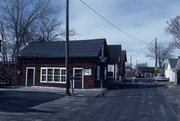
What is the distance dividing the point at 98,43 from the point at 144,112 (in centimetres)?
2109

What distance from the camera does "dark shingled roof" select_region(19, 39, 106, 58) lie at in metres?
34.3

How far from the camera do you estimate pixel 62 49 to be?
36531 millimetres

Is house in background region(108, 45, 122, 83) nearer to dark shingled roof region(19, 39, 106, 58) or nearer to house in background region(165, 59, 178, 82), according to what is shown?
house in background region(165, 59, 178, 82)

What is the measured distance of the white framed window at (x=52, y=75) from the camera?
34219 millimetres

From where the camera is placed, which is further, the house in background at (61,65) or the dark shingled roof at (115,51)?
the dark shingled roof at (115,51)

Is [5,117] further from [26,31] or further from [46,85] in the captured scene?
[26,31]

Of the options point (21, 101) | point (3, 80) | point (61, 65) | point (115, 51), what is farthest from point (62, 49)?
point (115, 51)

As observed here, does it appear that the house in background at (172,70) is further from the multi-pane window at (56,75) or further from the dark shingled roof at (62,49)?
the multi-pane window at (56,75)

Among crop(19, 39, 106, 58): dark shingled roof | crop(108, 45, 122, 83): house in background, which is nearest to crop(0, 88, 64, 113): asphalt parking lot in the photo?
crop(19, 39, 106, 58): dark shingled roof

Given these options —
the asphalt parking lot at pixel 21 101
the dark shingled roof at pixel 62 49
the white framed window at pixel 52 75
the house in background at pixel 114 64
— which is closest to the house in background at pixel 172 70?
the house in background at pixel 114 64

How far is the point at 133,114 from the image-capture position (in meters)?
14.7

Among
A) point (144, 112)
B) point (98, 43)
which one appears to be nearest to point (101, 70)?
point (98, 43)

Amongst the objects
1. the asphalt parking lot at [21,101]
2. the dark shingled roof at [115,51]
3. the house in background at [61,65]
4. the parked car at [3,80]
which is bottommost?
the asphalt parking lot at [21,101]

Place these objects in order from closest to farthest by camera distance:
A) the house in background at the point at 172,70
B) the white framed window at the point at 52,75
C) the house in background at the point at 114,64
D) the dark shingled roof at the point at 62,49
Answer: the white framed window at the point at 52,75 → the dark shingled roof at the point at 62,49 → the house in background at the point at 114,64 → the house in background at the point at 172,70
